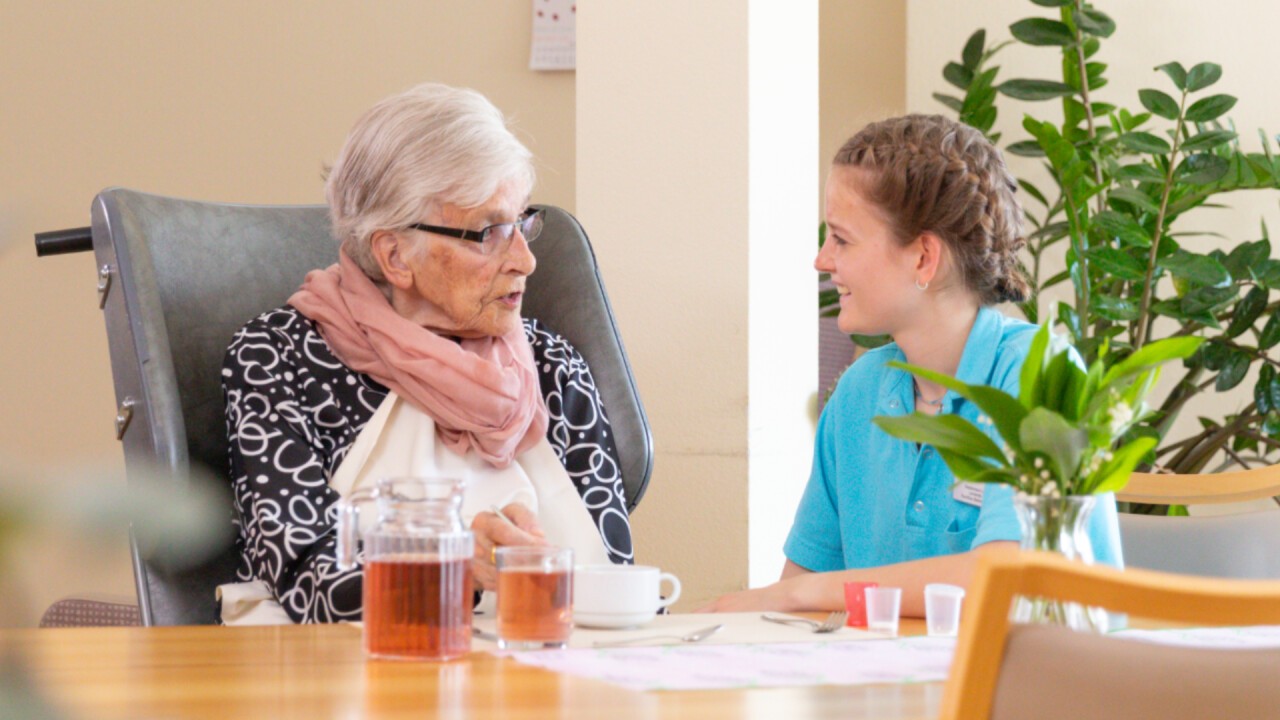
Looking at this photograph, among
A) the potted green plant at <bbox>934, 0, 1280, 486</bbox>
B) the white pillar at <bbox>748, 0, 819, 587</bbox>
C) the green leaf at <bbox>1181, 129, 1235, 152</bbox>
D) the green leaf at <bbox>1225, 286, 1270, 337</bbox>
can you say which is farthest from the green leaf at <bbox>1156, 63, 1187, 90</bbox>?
the white pillar at <bbox>748, 0, 819, 587</bbox>

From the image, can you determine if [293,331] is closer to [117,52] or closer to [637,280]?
[637,280]

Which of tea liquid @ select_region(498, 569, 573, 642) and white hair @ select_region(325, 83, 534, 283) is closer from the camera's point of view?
tea liquid @ select_region(498, 569, 573, 642)

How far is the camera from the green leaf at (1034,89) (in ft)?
11.2

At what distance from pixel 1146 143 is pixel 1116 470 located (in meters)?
2.27

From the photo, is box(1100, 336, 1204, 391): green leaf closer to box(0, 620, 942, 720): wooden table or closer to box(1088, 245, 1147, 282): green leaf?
box(0, 620, 942, 720): wooden table

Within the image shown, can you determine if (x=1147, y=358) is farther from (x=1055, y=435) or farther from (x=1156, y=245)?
(x=1156, y=245)

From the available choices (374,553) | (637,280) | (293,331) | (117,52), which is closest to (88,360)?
(117,52)

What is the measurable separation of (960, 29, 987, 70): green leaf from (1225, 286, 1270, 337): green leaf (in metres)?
0.92

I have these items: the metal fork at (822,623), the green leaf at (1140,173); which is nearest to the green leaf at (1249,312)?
the green leaf at (1140,173)

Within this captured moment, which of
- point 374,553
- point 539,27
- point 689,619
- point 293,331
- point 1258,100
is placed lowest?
point 689,619

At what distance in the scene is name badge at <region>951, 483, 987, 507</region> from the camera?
1.58m

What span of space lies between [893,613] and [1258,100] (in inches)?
112

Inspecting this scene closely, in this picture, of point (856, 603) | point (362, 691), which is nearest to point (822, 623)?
point (856, 603)

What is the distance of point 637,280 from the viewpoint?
248 cm
